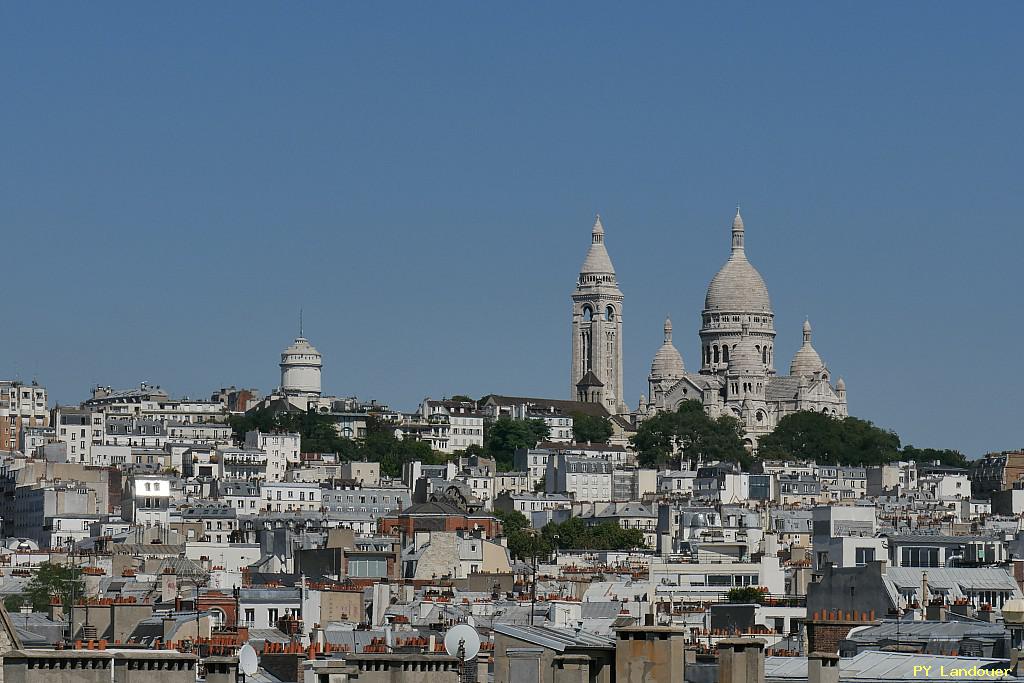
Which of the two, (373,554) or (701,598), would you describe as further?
(373,554)

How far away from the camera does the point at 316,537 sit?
10438 centimetres

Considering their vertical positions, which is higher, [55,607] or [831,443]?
[831,443]

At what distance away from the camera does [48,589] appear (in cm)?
7369

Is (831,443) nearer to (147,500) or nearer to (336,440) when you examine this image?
(336,440)

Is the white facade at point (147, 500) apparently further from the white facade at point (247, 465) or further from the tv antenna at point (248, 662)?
the tv antenna at point (248, 662)

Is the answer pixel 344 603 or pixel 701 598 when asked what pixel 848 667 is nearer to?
pixel 344 603

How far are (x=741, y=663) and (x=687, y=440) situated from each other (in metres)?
168

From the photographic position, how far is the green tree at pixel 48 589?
68.2m

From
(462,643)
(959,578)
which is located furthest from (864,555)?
(462,643)

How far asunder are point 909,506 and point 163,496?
35.7 meters

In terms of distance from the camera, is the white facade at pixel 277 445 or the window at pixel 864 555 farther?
the white facade at pixel 277 445

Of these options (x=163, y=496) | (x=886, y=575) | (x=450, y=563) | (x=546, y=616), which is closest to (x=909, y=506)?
(x=163, y=496)

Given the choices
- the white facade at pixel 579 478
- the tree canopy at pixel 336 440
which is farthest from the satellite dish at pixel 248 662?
the tree canopy at pixel 336 440

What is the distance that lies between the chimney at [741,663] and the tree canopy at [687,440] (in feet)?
521
